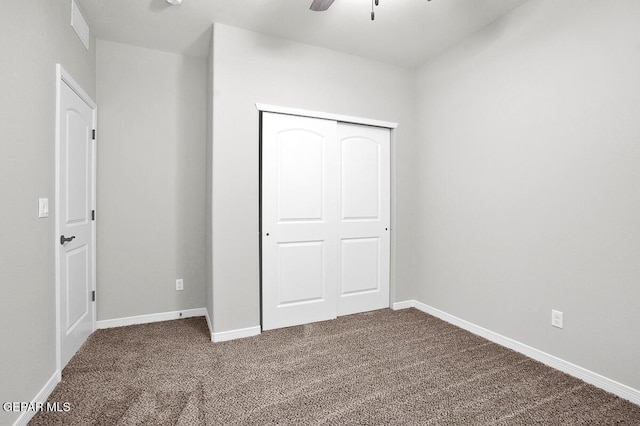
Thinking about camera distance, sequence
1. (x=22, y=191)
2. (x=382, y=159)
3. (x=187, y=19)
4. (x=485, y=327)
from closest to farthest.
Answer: (x=22, y=191) → (x=187, y=19) → (x=485, y=327) → (x=382, y=159)

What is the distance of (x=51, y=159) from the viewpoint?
188cm

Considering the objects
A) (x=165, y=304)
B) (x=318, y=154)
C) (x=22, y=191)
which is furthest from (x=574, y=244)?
(x=165, y=304)

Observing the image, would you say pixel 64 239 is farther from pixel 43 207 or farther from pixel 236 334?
pixel 236 334

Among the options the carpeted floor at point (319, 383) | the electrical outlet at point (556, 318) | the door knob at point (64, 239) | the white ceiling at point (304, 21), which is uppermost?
the white ceiling at point (304, 21)

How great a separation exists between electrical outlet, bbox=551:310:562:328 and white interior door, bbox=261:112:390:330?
1548 millimetres

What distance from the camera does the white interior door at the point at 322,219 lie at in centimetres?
286

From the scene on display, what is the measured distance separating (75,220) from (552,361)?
12.3 feet

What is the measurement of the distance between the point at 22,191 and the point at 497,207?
325 cm

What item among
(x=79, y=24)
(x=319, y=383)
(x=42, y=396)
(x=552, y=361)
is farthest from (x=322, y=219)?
(x=79, y=24)

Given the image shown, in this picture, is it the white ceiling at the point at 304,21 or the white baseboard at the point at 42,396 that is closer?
the white baseboard at the point at 42,396

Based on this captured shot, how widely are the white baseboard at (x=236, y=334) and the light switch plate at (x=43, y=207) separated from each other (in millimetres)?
1503

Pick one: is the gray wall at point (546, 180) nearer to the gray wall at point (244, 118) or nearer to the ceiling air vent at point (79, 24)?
the gray wall at point (244, 118)

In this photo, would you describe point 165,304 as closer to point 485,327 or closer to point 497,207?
point 485,327

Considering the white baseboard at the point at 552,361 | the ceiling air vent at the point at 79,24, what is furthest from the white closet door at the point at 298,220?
the ceiling air vent at the point at 79,24
